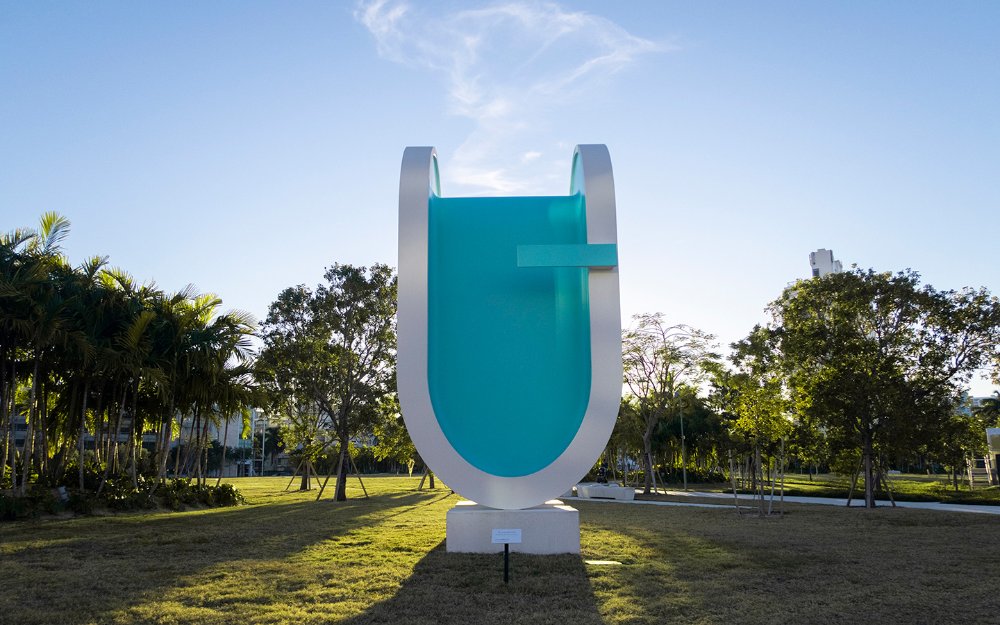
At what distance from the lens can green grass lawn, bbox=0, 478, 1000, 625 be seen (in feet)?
21.6

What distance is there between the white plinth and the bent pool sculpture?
200 mm

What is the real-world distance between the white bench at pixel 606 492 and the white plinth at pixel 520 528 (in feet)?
55.6

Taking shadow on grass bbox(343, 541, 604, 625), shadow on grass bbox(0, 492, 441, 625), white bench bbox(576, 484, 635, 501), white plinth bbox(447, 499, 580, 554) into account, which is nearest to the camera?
shadow on grass bbox(343, 541, 604, 625)

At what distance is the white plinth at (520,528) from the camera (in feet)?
32.7

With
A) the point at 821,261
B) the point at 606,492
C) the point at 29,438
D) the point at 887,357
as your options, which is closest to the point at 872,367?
the point at 887,357

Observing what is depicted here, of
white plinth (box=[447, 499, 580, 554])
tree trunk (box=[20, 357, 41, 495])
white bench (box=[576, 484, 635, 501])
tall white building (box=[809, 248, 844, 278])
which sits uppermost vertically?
tall white building (box=[809, 248, 844, 278])

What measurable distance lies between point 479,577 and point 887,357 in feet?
57.6

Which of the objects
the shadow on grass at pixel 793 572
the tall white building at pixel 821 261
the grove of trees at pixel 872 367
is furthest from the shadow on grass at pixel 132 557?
the tall white building at pixel 821 261

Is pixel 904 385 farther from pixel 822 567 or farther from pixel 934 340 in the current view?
pixel 822 567

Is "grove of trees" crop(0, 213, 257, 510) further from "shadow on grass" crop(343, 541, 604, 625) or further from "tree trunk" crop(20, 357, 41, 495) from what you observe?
→ "shadow on grass" crop(343, 541, 604, 625)

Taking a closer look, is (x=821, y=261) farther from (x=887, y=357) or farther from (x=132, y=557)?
(x=132, y=557)

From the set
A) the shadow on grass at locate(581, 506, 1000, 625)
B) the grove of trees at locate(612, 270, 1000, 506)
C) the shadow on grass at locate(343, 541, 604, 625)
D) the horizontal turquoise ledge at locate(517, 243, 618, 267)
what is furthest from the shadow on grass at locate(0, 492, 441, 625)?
the grove of trees at locate(612, 270, 1000, 506)

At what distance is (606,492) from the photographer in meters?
27.4

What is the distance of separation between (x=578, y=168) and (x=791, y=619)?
7826mm
